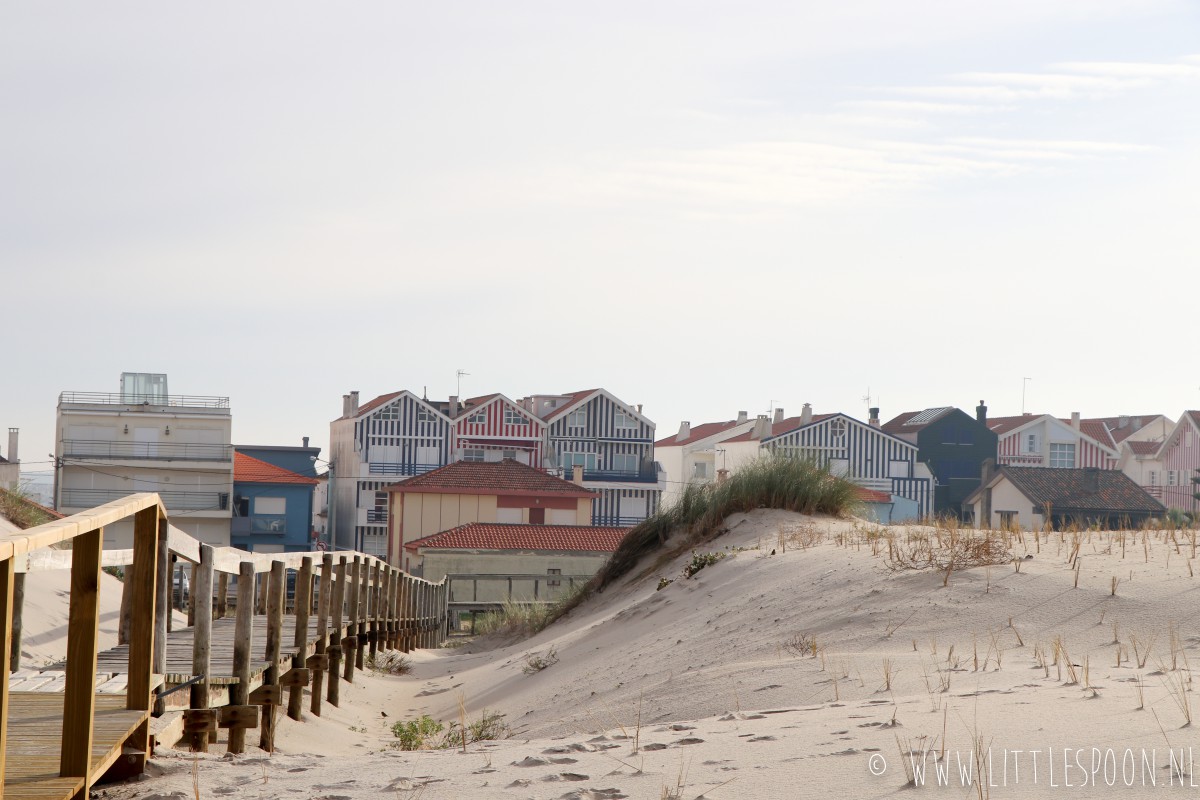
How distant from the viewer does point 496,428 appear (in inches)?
2753

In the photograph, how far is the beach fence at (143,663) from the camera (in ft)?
13.1

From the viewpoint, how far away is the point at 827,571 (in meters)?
11.7

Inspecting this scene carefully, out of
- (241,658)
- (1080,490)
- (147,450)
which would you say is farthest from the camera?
(147,450)

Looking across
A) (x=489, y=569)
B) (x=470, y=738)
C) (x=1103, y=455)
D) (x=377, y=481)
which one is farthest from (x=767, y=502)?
(x=1103, y=455)

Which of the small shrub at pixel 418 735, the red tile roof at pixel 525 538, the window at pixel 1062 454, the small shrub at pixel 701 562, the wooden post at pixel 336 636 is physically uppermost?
the window at pixel 1062 454

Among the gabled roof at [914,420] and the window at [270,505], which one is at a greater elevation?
the gabled roof at [914,420]

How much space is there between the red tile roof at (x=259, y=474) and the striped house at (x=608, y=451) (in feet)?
51.6

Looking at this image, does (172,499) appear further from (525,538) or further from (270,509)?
(525,538)

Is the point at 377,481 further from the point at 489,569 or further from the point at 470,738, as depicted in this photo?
the point at 470,738

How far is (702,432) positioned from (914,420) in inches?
603

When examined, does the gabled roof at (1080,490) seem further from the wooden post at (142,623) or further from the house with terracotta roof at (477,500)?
the wooden post at (142,623)

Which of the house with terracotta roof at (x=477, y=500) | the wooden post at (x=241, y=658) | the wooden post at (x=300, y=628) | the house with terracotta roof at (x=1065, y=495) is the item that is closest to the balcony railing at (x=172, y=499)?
the house with terracotta roof at (x=477, y=500)

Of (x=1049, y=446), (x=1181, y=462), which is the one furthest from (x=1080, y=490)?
(x=1181, y=462)

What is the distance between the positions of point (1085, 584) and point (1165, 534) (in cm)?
395
